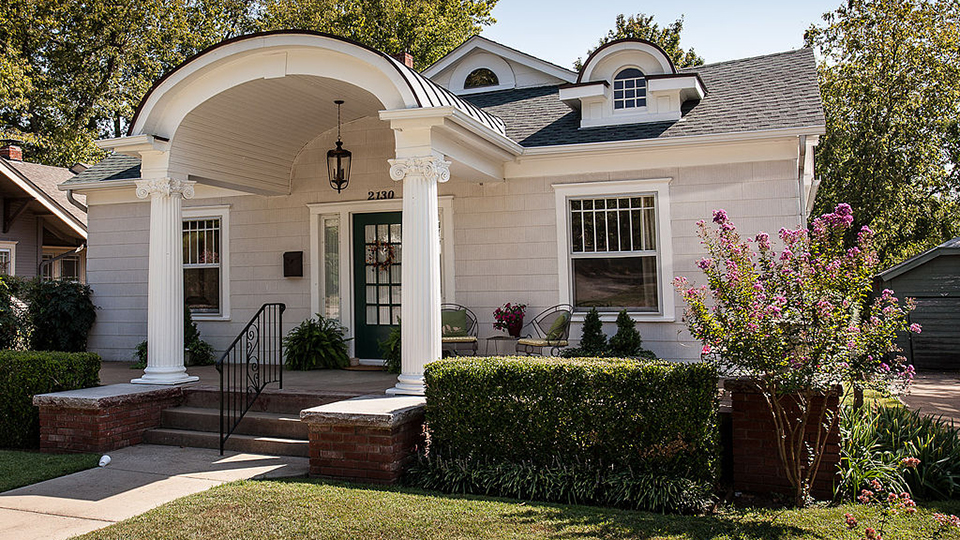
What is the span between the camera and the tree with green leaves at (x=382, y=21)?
23812 millimetres

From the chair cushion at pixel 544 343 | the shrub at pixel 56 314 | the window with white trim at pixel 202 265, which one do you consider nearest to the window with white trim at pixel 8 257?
the shrub at pixel 56 314

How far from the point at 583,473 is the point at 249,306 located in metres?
6.70

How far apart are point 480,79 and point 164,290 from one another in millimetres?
6582

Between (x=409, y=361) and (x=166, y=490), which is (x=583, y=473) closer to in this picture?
(x=409, y=361)

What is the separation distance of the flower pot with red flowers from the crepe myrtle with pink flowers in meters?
3.89

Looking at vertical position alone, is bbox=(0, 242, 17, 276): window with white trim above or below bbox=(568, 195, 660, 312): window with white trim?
above

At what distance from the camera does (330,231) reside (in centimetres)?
997

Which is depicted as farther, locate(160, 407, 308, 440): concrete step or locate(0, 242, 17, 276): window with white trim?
locate(0, 242, 17, 276): window with white trim

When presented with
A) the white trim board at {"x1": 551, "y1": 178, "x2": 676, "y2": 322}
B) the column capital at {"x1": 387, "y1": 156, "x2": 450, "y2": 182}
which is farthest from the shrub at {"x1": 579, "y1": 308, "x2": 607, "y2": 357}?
the column capital at {"x1": 387, "y1": 156, "x2": 450, "y2": 182}

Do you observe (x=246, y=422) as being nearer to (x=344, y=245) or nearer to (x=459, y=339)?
(x=459, y=339)

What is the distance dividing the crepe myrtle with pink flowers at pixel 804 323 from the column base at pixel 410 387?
2605 mm

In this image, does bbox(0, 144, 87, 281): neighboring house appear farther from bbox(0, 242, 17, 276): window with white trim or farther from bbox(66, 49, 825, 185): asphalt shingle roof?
bbox(66, 49, 825, 185): asphalt shingle roof

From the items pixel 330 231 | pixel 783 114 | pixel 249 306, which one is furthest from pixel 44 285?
pixel 783 114

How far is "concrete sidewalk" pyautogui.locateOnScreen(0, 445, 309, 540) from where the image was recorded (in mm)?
4723
